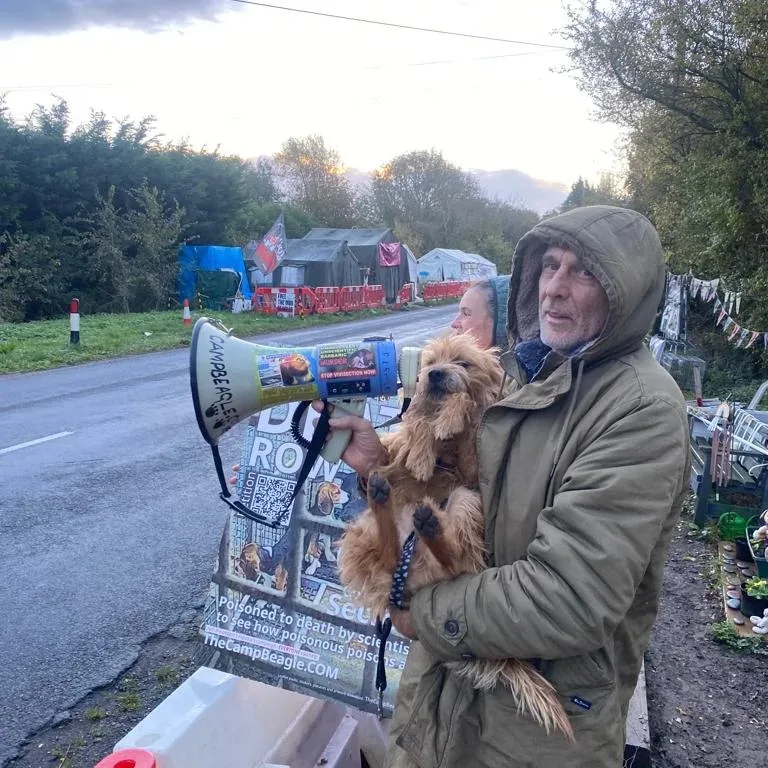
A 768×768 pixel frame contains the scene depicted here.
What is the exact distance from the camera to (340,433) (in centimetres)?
201

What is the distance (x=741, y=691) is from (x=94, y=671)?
132 inches

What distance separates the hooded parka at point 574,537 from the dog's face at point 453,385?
240 mm

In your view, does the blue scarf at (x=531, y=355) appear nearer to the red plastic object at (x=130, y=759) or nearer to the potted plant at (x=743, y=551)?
the red plastic object at (x=130, y=759)

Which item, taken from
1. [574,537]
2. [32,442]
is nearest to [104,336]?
[32,442]

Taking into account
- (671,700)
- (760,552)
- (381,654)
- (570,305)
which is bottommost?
(671,700)

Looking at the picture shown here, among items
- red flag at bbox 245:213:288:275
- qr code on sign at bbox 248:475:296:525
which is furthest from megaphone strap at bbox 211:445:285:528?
red flag at bbox 245:213:288:275

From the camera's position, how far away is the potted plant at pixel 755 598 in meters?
4.20

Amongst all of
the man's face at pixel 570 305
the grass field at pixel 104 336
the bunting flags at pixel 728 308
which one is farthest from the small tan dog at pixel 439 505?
the bunting flags at pixel 728 308

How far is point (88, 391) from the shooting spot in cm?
1082

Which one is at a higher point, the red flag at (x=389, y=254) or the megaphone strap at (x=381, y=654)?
the red flag at (x=389, y=254)

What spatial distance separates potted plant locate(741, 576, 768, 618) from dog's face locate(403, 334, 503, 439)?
3.23 meters

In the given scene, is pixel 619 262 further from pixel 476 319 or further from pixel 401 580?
pixel 476 319

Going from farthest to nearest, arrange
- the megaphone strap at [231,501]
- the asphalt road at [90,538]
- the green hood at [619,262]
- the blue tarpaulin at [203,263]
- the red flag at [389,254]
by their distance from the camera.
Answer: the red flag at [389,254] → the blue tarpaulin at [203,263] → the asphalt road at [90,538] → the megaphone strap at [231,501] → the green hood at [619,262]

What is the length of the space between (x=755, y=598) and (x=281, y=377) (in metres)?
3.67
